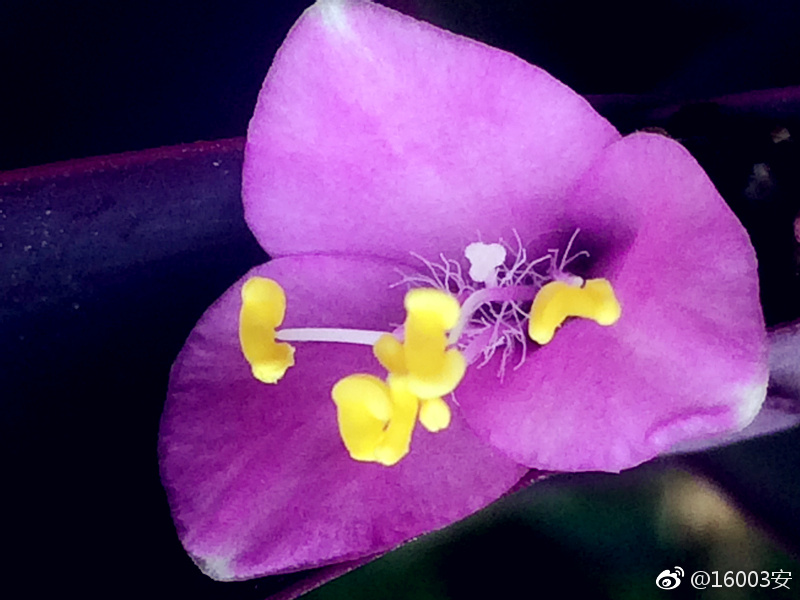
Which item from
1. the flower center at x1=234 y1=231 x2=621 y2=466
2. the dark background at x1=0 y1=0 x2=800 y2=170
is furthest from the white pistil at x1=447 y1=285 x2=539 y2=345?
the dark background at x1=0 y1=0 x2=800 y2=170

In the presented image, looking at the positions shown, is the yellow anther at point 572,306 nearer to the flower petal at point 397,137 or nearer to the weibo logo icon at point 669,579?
the flower petal at point 397,137

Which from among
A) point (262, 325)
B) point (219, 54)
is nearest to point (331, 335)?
point (262, 325)

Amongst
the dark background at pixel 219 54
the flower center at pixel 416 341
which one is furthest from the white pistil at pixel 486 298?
the dark background at pixel 219 54

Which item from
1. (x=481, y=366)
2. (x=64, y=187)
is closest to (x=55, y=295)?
(x=64, y=187)

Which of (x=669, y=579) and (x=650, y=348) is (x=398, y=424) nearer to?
(x=650, y=348)

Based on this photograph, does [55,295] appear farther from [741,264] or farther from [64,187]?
[741,264]
